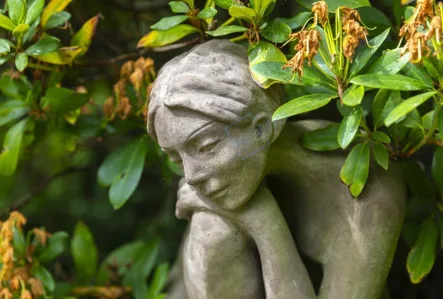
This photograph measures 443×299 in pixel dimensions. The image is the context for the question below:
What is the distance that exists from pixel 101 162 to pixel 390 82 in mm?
1080

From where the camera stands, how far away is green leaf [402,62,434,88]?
0.93m

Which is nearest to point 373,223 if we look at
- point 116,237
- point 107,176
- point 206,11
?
point 206,11

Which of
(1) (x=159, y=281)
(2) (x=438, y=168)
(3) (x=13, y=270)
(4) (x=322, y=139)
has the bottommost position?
(1) (x=159, y=281)

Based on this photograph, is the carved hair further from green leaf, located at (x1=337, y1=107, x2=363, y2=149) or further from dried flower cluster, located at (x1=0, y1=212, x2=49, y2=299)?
dried flower cluster, located at (x1=0, y1=212, x2=49, y2=299)

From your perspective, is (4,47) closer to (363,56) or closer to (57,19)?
(57,19)

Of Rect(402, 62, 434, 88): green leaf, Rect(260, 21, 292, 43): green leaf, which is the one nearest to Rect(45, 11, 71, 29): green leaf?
Rect(260, 21, 292, 43): green leaf

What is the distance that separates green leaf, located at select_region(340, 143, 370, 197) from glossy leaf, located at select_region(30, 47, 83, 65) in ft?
1.58

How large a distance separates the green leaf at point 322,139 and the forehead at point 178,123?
181mm

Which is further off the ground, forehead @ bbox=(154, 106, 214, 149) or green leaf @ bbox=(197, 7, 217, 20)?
green leaf @ bbox=(197, 7, 217, 20)

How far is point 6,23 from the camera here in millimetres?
1102

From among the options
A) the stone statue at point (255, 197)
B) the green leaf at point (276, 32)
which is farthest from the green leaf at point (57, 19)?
the green leaf at point (276, 32)

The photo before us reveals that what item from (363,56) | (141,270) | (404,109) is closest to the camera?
(404,109)

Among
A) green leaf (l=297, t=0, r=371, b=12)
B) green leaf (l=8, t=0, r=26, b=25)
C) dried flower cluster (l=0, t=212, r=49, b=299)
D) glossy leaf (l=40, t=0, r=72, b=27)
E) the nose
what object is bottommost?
dried flower cluster (l=0, t=212, r=49, b=299)

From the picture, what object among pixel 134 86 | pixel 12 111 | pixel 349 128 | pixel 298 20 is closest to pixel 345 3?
pixel 298 20
